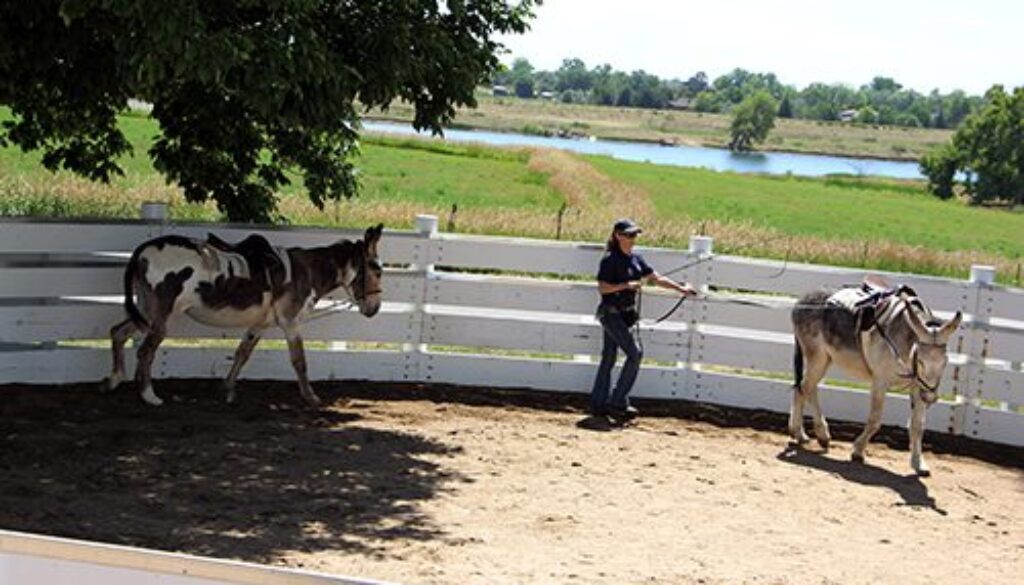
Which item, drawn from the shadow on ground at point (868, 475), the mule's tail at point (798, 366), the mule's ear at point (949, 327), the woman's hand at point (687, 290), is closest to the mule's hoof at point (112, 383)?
the woman's hand at point (687, 290)

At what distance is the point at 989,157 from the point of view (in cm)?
10806

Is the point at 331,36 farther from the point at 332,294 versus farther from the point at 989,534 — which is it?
the point at 989,534

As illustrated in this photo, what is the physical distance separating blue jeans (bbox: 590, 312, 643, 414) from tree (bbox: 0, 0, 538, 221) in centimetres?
224

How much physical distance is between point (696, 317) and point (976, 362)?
97.5 inches

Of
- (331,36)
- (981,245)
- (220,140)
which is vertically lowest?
(981,245)

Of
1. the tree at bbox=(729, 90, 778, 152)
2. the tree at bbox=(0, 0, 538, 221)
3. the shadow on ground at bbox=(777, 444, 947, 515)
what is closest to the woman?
the shadow on ground at bbox=(777, 444, 947, 515)

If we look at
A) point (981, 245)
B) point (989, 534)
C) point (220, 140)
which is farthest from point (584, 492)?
point (981, 245)

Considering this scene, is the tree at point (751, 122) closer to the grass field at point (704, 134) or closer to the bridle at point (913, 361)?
the grass field at point (704, 134)

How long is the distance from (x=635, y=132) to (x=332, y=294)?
167810mm

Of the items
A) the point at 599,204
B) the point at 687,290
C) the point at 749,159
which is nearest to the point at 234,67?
the point at 687,290

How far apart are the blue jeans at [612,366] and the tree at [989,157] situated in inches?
3692

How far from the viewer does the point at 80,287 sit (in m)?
12.0

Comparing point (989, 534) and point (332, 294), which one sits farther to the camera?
point (332, 294)

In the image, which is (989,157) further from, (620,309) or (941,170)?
(620,309)
